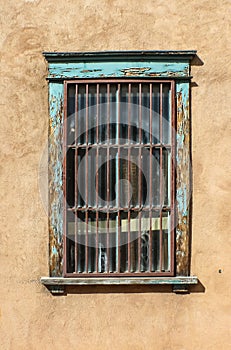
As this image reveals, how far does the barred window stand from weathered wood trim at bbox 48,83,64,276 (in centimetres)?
6

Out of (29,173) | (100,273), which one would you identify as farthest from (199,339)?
(29,173)

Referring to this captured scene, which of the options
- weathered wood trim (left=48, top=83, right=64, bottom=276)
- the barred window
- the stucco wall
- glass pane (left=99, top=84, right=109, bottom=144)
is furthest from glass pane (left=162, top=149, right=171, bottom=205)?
weathered wood trim (left=48, top=83, right=64, bottom=276)

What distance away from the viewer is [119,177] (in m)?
5.35

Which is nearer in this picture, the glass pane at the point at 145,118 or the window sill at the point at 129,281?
the window sill at the point at 129,281

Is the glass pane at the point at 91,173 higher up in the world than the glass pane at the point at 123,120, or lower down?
lower down

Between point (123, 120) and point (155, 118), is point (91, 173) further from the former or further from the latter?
point (155, 118)

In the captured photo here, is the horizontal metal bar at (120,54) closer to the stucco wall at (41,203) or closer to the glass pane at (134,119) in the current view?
the stucco wall at (41,203)

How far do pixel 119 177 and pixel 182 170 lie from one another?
538mm

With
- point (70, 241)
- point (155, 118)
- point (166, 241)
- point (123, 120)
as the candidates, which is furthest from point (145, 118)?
point (70, 241)

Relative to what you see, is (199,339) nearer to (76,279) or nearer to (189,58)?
(76,279)

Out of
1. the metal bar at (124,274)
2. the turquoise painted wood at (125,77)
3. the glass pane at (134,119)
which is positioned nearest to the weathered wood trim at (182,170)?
the turquoise painted wood at (125,77)

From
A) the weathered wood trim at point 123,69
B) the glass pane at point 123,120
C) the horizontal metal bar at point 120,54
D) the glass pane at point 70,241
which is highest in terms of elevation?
the horizontal metal bar at point 120,54

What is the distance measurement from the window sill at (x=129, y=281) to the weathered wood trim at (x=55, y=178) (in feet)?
0.27

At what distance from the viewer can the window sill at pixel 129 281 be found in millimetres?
5242
